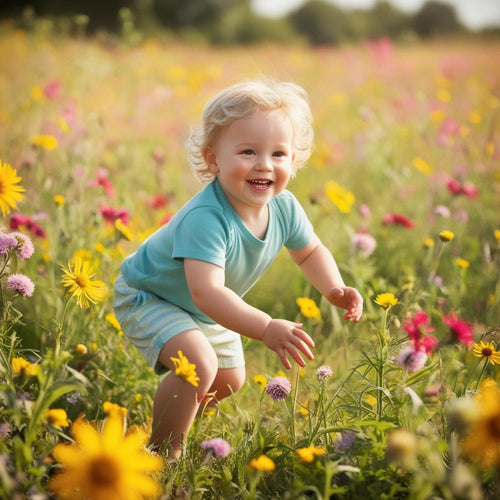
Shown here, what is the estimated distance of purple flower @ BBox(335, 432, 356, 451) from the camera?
1371mm

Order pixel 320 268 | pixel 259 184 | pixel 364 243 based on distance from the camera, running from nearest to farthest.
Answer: pixel 259 184, pixel 320 268, pixel 364 243

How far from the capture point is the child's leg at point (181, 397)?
161 cm

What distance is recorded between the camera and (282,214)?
1.90 metres

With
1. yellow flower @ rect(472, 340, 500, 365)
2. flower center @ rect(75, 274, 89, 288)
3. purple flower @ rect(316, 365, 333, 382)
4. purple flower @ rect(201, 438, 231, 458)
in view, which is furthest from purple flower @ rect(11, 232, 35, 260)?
yellow flower @ rect(472, 340, 500, 365)

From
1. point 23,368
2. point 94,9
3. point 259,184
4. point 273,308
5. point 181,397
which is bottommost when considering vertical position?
point 273,308

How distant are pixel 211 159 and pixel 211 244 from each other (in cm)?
33

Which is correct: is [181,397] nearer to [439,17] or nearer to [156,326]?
[156,326]

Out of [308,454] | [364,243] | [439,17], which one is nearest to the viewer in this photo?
[308,454]

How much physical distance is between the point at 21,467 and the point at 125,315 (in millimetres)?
692

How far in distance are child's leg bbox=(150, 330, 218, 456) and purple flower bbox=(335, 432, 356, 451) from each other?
1.29ft

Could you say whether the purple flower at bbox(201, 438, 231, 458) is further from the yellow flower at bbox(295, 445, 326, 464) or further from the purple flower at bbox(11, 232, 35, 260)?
the purple flower at bbox(11, 232, 35, 260)

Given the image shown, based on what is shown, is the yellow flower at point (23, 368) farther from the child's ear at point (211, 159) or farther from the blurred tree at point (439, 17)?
the blurred tree at point (439, 17)

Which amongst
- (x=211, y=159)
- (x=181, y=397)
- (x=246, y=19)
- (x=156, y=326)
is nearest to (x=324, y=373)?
(x=181, y=397)

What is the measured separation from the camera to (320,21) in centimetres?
2289
